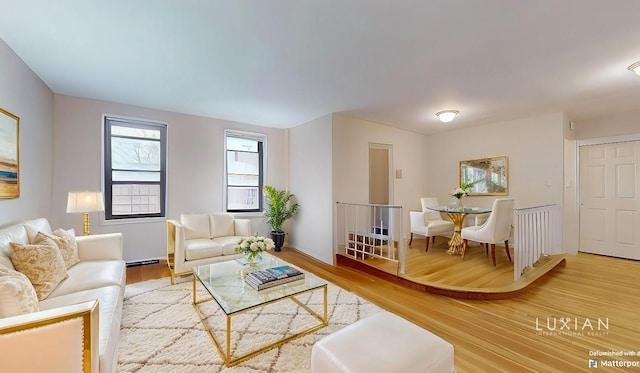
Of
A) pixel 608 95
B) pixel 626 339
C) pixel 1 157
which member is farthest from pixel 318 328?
pixel 608 95

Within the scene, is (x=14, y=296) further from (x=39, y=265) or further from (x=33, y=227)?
(x=33, y=227)

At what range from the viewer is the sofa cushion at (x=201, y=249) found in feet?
10.4

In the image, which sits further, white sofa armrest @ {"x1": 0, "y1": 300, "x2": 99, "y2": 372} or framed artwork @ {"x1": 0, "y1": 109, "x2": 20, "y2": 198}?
framed artwork @ {"x1": 0, "y1": 109, "x2": 20, "y2": 198}

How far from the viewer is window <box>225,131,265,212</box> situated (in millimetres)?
4875

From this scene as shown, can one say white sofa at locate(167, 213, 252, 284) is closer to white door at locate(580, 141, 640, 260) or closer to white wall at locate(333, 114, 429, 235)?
white wall at locate(333, 114, 429, 235)

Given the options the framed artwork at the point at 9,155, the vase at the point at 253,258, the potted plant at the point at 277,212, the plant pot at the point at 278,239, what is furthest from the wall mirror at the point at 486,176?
the framed artwork at the point at 9,155

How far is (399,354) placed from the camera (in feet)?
4.17

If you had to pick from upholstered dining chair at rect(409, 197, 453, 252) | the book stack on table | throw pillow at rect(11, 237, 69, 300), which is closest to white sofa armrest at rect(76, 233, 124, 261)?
throw pillow at rect(11, 237, 69, 300)

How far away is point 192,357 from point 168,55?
2536 millimetres

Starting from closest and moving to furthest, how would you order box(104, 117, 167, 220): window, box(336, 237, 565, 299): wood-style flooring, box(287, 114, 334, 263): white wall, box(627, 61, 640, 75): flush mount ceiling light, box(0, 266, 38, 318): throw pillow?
1. box(0, 266, 38, 318): throw pillow
2. box(627, 61, 640, 75): flush mount ceiling light
3. box(336, 237, 565, 299): wood-style flooring
4. box(104, 117, 167, 220): window
5. box(287, 114, 334, 263): white wall

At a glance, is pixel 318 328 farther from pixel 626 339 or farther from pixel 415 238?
pixel 415 238

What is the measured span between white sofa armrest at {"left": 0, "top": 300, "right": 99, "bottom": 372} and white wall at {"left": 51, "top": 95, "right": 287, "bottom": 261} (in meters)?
3.17

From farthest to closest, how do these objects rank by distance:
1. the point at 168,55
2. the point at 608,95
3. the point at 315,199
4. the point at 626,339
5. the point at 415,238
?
the point at 415,238 < the point at 315,199 < the point at 608,95 < the point at 168,55 < the point at 626,339

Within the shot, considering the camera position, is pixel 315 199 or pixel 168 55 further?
pixel 315 199
